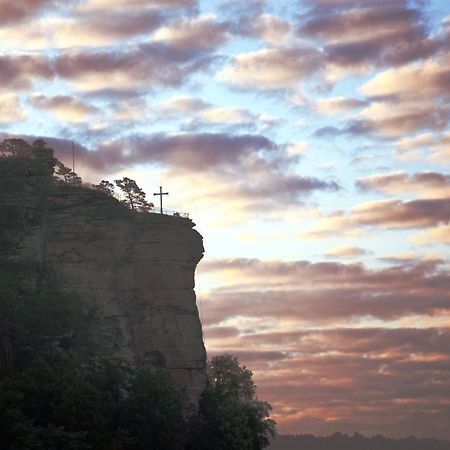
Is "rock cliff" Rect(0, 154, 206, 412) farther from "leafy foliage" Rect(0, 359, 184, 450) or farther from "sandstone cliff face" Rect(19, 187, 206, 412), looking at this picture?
"leafy foliage" Rect(0, 359, 184, 450)

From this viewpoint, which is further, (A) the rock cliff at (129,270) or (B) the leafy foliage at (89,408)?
(A) the rock cliff at (129,270)

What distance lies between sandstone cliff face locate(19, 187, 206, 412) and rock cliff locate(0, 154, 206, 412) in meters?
0.11

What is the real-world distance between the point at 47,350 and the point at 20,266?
32.8 ft

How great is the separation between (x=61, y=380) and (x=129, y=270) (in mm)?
21606

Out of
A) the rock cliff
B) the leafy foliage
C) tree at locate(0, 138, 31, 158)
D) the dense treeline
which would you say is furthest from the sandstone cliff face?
tree at locate(0, 138, 31, 158)

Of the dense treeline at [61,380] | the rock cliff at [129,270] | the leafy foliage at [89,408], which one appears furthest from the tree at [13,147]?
the leafy foliage at [89,408]

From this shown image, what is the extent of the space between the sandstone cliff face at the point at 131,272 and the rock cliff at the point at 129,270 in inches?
4.3

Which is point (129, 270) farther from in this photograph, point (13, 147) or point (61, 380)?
point (61, 380)

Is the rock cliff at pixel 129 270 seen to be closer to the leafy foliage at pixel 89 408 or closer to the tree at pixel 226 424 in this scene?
the tree at pixel 226 424

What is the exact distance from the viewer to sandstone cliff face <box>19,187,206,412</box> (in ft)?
390

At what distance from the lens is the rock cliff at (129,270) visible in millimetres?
118688

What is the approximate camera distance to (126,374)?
114 meters

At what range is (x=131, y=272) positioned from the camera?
123 metres

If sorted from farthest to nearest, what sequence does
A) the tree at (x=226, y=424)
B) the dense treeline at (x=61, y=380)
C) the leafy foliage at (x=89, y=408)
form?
the tree at (x=226, y=424) < the dense treeline at (x=61, y=380) < the leafy foliage at (x=89, y=408)
